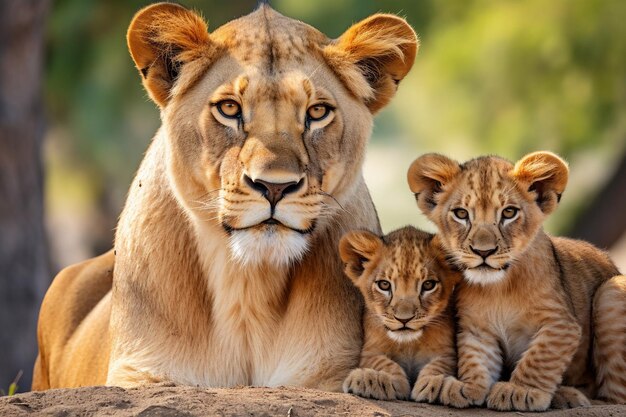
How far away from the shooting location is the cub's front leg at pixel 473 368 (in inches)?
171

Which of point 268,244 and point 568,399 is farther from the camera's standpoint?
point 568,399

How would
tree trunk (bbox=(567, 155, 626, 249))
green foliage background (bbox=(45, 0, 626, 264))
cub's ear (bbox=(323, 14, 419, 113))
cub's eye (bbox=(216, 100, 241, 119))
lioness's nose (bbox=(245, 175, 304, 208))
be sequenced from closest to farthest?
lioness's nose (bbox=(245, 175, 304, 208)) → cub's eye (bbox=(216, 100, 241, 119)) → cub's ear (bbox=(323, 14, 419, 113)) → green foliage background (bbox=(45, 0, 626, 264)) → tree trunk (bbox=(567, 155, 626, 249))

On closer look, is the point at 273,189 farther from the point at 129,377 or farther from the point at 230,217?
the point at 129,377

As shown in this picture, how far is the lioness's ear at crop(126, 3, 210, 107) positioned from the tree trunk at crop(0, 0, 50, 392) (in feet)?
17.3

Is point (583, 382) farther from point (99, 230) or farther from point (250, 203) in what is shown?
point (99, 230)

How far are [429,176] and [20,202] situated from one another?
6.06 m

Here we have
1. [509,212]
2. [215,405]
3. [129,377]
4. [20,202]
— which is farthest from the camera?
[20,202]

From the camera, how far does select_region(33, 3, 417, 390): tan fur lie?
14.7ft

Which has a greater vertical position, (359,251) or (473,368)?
(359,251)

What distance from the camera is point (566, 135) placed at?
12727 millimetres

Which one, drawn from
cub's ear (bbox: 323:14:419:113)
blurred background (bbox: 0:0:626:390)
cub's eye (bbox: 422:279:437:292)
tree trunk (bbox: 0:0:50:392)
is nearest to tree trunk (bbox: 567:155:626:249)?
blurred background (bbox: 0:0:626:390)

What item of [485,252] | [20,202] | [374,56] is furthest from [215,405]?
[20,202]

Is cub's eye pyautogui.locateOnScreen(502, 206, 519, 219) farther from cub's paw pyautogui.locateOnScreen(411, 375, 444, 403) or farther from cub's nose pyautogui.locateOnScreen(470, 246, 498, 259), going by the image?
cub's paw pyautogui.locateOnScreen(411, 375, 444, 403)

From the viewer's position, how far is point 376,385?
4.39 metres
